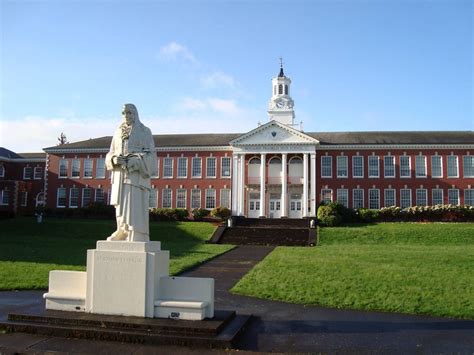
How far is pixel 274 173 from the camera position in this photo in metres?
46.3

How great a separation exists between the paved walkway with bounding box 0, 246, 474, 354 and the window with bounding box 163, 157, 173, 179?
36.6m

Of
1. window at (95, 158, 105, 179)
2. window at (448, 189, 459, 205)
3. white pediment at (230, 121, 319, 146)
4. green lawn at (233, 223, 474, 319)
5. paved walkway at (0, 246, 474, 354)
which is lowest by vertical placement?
paved walkway at (0, 246, 474, 354)

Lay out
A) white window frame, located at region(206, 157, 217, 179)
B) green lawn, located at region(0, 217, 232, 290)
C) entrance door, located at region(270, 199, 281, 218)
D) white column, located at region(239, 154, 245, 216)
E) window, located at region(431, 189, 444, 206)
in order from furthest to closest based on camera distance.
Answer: white window frame, located at region(206, 157, 217, 179) → entrance door, located at region(270, 199, 281, 218) → white column, located at region(239, 154, 245, 216) → window, located at region(431, 189, 444, 206) → green lawn, located at region(0, 217, 232, 290)

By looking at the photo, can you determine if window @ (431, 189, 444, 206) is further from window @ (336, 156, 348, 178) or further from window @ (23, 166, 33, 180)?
window @ (23, 166, 33, 180)

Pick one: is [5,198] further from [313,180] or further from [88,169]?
[313,180]

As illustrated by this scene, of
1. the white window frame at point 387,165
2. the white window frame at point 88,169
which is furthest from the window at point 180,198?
the white window frame at point 387,165

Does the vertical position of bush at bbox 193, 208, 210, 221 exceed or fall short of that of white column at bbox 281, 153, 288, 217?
it falls short

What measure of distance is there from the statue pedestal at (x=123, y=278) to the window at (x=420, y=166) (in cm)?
4069

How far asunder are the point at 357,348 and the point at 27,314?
18.4ft

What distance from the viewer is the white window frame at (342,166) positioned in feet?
149

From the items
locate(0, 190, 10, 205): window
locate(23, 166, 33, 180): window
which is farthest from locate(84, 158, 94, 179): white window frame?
locate(23, 166, 33, 180): window

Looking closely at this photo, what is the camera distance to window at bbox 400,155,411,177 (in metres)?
44.6

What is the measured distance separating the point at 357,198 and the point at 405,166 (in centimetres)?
548

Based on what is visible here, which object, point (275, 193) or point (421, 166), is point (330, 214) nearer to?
point (275, 193)
